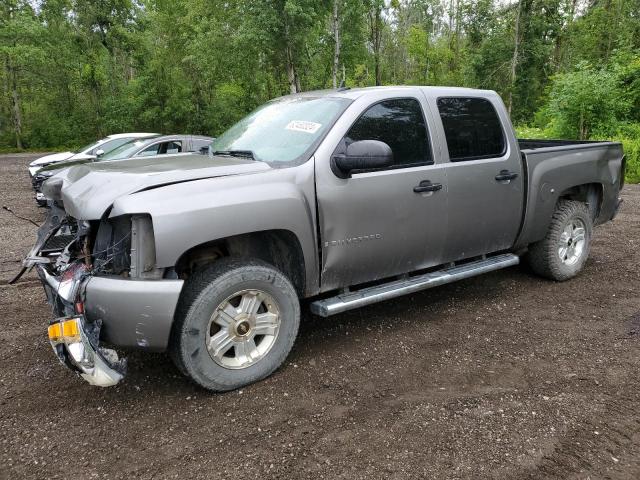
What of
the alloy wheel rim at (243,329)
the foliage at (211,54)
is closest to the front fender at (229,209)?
the alloy wheel rim at (243,329)

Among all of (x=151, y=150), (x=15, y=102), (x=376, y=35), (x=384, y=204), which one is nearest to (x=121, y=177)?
(x=384, y=204)

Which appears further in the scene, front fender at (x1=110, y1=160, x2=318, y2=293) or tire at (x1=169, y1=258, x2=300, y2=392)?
tire at (x1=169, y1=258, x2=300, y2=392)

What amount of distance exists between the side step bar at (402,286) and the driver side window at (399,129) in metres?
0.93

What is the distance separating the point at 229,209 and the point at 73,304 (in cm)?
102

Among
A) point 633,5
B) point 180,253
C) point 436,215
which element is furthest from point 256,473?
point 633,5

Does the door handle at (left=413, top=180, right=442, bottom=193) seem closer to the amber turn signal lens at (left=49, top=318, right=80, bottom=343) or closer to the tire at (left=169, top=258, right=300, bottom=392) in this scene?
the tire at (left=169, top=258, right=300, bottom=392)

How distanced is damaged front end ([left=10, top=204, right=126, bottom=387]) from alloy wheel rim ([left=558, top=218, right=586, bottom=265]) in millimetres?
4436

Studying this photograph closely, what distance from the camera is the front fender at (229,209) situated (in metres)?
2.72

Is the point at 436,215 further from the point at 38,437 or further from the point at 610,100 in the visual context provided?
the point at 610,100

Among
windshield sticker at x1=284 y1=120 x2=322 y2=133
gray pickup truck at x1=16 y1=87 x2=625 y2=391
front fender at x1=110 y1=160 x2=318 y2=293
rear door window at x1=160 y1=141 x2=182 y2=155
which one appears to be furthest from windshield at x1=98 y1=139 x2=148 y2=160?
front fender at x1=110 y1=160 x2=318 y2=293

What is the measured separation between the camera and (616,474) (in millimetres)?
2416

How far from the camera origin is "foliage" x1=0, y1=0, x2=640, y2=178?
79.6ft

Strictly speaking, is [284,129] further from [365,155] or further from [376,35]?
[376,35]

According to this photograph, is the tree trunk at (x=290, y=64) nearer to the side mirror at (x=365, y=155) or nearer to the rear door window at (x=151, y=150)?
the rear door window at (x=151, y=150)
